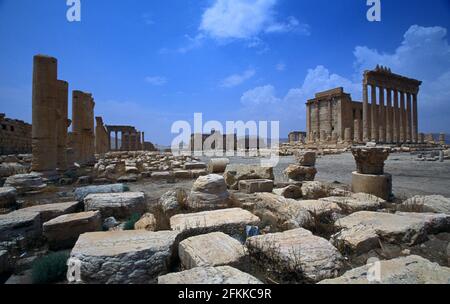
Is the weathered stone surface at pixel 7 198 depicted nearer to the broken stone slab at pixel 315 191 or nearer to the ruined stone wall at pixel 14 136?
the broken stone slab at pixel 315 191

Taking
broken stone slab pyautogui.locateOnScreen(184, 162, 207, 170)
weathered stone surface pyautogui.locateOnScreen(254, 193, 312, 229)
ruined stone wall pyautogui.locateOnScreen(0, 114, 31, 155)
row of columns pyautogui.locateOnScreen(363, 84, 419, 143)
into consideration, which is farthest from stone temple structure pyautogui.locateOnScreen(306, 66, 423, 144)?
ruined stone wall pyautogui.locateOnScreen(0, 114, 31, 155)

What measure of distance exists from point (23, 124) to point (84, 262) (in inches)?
1146

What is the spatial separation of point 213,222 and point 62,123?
12872 millimetres

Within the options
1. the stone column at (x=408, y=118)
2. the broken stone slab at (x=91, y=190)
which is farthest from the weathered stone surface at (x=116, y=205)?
the stone column at (x=408, y=118)

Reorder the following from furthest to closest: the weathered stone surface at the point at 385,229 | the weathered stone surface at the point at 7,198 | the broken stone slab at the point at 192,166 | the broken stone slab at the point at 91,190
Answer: the broken stone slab at the point at 192,166 < the broken stone slab at the point at 91,190 < the weathered stone surface at the point at 7,198 < the weathered stone surface at the point at 385,229

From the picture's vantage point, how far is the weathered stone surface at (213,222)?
3512 millimetres

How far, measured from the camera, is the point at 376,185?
5.81m

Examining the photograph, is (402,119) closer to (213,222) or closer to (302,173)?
(302,173)

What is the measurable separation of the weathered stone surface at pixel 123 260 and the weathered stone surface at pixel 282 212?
203 centimetres

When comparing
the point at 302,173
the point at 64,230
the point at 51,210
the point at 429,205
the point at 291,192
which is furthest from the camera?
the point at 302,173

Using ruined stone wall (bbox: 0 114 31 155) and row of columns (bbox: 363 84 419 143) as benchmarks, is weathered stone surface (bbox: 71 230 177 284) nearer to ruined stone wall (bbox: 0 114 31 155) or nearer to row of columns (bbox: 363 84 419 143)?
ruined stone wall (bbox: 0 114 31 155)

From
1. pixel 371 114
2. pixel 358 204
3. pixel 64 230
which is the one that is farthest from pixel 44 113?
pixel 371 114

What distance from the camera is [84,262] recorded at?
95.5 inches
